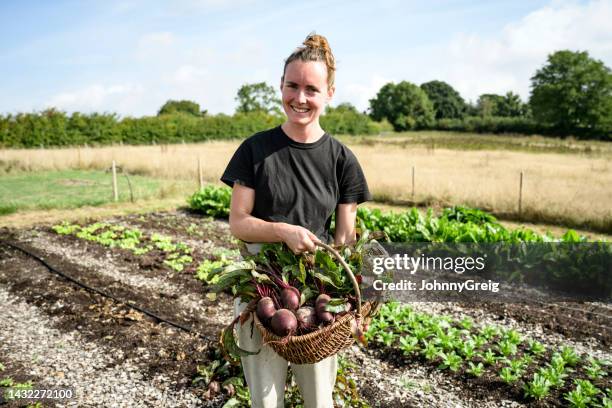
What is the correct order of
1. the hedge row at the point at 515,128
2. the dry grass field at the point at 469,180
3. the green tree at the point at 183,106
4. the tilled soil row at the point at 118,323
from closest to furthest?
the tilled soil row at the point at 118,323
the dry grass field at the point at 469,180
the hedge row at the point at 515,128
the green tree at the point at 183,106

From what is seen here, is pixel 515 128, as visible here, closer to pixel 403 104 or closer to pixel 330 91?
pixel 403 104

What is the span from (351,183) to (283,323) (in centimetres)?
71

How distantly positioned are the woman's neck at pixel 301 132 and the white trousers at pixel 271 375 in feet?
2.65

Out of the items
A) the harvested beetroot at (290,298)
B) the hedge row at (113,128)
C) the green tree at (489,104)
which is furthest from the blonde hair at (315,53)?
the green tree at (489,104)

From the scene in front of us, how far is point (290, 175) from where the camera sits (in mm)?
2029

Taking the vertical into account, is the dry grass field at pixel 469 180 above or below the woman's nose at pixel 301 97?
below

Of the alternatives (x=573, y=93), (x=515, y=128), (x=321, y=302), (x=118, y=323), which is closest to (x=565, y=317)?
(x=321, y=302)

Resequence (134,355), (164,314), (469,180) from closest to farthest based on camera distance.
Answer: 1. (134,355)
2. (164,314)
3. (469,180)

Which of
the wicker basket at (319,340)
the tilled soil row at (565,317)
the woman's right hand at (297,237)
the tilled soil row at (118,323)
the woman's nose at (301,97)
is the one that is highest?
the woman's nose at (301,97)

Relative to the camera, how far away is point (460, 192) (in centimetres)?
1038

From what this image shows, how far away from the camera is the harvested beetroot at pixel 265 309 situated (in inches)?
73.8

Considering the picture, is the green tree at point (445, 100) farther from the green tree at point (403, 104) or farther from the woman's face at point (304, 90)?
the woman's face at point (304, 90)

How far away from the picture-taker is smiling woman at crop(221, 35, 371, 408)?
6.40 feet

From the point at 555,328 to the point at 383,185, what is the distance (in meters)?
7.31
